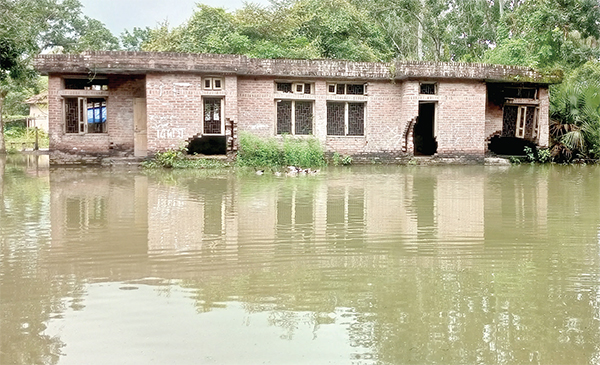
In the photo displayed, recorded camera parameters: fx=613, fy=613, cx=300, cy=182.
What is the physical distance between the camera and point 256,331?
3.67 metres

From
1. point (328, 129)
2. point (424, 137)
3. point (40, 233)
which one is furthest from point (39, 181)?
point (424, 137)

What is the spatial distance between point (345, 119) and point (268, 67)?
2.94 m

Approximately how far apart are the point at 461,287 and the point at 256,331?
179cm

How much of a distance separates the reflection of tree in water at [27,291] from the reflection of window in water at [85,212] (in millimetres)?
318

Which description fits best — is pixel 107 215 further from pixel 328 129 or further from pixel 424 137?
pixel 424 137

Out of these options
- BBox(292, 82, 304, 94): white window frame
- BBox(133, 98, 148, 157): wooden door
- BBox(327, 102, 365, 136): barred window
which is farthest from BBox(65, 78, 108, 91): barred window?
BBox(327, 102, 365, 136): barred window

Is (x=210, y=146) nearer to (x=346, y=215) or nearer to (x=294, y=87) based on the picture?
(x=294, y=87)

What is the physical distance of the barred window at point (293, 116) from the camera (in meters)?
18.4

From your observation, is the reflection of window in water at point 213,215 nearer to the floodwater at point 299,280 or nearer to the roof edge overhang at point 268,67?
the floodwater at point 299,280

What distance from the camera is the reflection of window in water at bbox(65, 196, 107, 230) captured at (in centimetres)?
743

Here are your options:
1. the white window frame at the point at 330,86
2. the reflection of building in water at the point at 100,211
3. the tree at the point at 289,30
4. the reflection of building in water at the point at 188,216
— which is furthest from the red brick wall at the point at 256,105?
the reflection of building in water at the point at 188,216

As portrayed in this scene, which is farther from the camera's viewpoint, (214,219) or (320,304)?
(214,219)

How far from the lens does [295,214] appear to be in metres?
8.25

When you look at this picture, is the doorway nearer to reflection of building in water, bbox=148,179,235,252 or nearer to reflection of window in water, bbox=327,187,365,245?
reflection of window in water, bbox=327,187,365,245
